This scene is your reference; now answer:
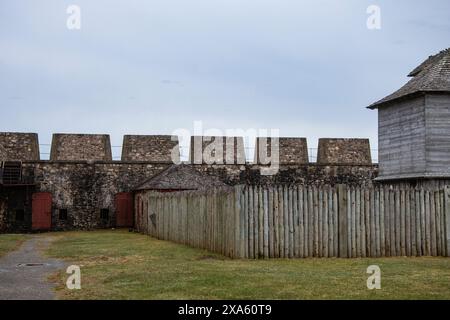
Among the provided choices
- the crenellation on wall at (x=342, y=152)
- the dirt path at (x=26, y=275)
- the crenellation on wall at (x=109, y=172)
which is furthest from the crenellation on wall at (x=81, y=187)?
the dirt path at (x=26, y=275)

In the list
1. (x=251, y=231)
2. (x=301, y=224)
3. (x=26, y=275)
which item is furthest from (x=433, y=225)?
(x=26, y=275)

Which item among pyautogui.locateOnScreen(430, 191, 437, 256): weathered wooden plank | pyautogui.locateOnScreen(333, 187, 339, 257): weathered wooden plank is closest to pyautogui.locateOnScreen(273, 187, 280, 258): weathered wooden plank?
pyautogui.locateOnScreen(333, 187, 339, 257): weathered wooden plank

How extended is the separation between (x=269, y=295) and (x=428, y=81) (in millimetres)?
16886

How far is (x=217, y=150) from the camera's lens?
38.1m

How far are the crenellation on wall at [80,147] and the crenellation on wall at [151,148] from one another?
1128mm

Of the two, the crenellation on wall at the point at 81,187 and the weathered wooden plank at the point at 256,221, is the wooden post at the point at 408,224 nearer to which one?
the weathered wooden plank at the point at 256,221

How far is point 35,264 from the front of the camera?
1505 cm

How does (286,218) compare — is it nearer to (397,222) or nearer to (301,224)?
(301,224)

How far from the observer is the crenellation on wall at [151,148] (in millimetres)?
37656

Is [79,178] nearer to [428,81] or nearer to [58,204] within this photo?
[58,204]

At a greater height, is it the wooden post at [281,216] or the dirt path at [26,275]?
the wooden post at [281,216]

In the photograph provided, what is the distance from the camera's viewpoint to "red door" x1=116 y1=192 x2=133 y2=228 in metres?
34.8
